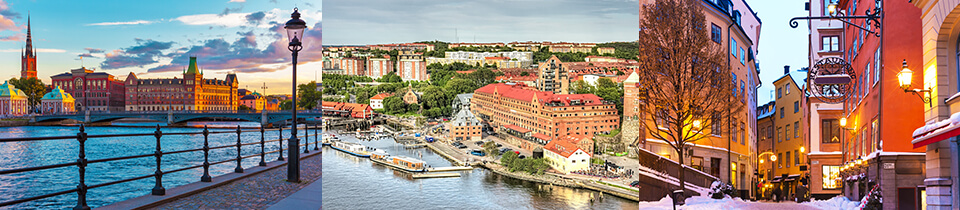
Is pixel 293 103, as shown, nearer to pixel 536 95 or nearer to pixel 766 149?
pixel 536 95

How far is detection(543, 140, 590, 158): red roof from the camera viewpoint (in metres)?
5.31

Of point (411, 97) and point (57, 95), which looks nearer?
point (411, 97)

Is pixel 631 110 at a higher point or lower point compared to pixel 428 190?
higher

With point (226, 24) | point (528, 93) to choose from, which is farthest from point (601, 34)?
point (226, 24)

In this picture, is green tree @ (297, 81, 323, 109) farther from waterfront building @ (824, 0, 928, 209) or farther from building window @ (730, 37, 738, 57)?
waterfront building @ (824, 0, 928, 209)

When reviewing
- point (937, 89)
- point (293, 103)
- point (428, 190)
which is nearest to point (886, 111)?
point (937, 89)

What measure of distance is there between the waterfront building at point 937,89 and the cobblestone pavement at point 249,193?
4793 millimetres

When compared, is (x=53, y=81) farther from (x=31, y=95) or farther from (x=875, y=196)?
(x=875, y=196)

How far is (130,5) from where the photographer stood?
48062 millimetres

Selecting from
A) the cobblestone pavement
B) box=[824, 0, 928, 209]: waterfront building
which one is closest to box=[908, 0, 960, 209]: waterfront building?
box=[824, 0, 928, 209]: waterfront building

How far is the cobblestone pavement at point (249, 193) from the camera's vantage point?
467 cm

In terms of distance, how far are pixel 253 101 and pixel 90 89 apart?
12.5 meters

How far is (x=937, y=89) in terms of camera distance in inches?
172

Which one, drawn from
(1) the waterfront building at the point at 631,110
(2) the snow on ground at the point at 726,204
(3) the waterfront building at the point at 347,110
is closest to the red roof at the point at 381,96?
(3) the waterfront building at the point at 347,110
